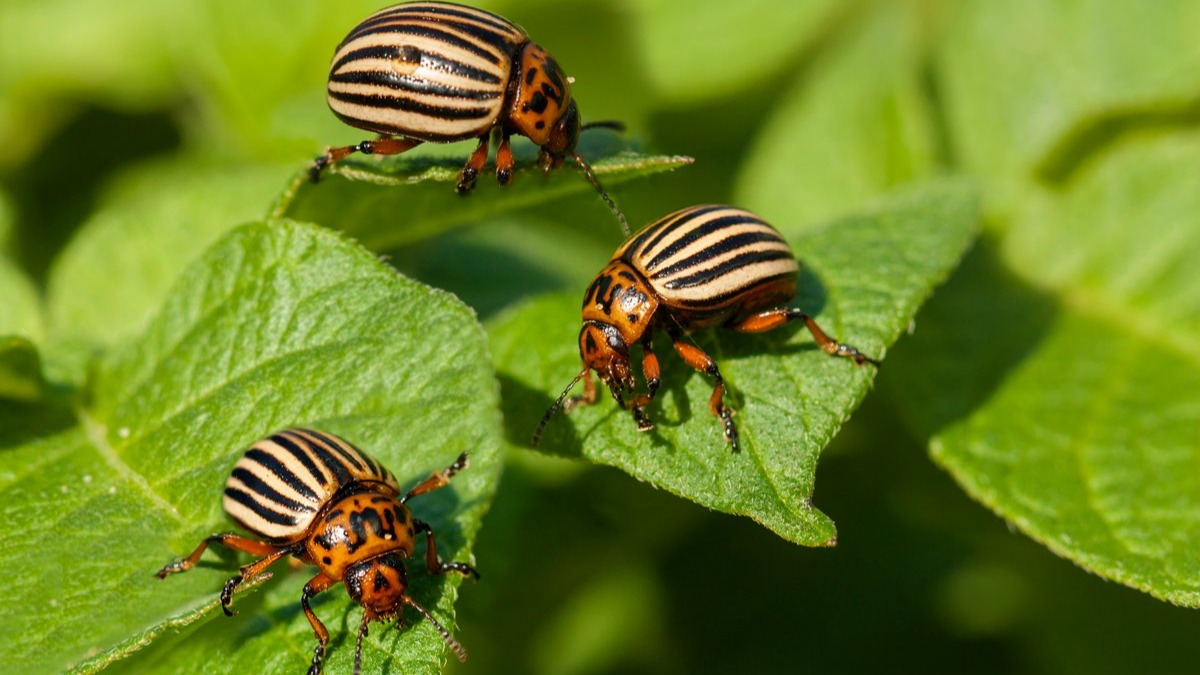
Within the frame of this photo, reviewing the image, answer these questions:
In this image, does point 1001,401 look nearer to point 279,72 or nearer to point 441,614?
point 441,614

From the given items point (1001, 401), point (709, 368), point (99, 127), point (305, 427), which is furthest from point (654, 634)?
point (99, 127)

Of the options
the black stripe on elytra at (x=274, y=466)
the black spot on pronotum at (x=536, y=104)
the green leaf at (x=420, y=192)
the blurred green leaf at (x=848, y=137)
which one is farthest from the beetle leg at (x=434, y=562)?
the blurred green leaf at (x=848, y=137)

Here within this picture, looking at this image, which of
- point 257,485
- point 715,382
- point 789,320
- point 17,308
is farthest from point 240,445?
point 789,320

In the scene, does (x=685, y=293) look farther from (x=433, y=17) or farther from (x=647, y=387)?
(x=433, y=17)

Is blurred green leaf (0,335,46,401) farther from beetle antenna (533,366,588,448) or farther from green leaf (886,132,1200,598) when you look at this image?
green leaf (886,132,1200,598)

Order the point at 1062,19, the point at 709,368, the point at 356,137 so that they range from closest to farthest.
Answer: the point at 709,368, the point at 356,137, the point at 1062,19

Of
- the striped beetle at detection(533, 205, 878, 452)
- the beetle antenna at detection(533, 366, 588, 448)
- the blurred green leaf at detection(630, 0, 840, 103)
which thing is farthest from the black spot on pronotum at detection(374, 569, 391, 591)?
the blurred green leaf at detection(630, 0, 840, 103)
